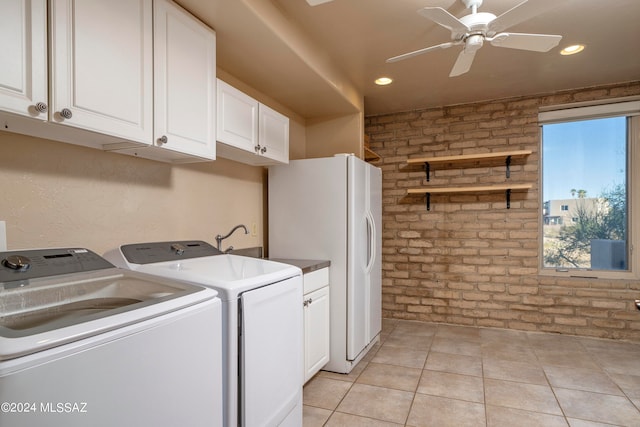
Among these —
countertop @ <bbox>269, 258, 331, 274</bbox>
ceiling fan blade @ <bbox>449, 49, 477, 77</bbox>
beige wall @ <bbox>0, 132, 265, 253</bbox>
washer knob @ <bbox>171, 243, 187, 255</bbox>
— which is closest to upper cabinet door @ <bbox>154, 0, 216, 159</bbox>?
beige wall @ <bbox>0, 132, 265, 253</bbox>

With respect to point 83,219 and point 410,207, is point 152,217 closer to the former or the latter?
point 83,219

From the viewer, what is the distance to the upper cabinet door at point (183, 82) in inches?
64.1

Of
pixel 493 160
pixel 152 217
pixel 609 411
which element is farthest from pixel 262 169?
pixel 609 411

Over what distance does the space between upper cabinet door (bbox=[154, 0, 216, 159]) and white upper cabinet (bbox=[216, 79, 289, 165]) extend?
15 cm

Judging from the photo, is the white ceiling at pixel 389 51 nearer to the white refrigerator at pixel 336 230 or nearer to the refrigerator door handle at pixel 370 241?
the white refrigerator at pixel 336 230

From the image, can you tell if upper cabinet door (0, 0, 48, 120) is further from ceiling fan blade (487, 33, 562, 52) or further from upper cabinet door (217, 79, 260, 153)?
ceiling fan blade (487, 33, 562, 52)

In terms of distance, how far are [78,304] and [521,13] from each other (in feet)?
7.34

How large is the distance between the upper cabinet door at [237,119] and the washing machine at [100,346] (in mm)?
999

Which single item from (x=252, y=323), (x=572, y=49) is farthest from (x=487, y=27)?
(x=252, y=323)

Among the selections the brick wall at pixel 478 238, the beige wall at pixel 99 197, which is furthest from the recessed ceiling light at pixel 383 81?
the beige wall at pixel 99 197

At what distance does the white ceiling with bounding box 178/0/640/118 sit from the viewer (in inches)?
83.6

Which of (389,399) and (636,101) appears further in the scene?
(636,101)

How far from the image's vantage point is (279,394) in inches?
64.8

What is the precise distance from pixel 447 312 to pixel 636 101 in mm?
2791
